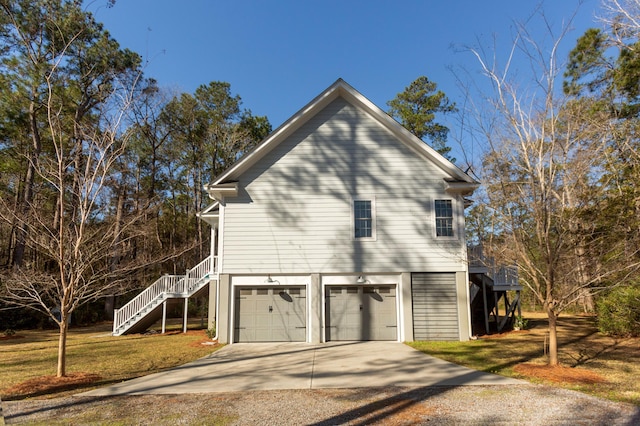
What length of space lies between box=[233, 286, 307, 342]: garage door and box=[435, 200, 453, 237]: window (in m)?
5.25

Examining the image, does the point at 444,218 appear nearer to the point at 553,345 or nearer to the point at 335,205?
the point at 335,205

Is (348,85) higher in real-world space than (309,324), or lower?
higher

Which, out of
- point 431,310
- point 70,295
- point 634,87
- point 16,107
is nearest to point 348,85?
point 431,310

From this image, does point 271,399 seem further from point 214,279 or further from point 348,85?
point 348,85

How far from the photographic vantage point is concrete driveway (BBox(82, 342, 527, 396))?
7.54 metres

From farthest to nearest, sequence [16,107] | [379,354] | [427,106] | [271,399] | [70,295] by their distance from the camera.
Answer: [427,106]
[16,107]
[379,354]
[70,295]
[271,399]

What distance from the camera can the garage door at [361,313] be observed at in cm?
1342

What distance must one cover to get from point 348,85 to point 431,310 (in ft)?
27.7

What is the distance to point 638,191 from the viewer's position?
11.3 metres

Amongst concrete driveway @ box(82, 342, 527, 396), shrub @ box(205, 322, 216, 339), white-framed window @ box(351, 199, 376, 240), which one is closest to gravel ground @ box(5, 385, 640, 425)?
concrete driveway @ box(82, 342, 527, 396)

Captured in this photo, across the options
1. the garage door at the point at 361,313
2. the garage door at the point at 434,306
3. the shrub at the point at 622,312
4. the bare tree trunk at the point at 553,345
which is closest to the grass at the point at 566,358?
the bare tree trunk at the point at 553,345

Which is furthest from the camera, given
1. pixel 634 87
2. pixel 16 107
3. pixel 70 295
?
pixel 16 107

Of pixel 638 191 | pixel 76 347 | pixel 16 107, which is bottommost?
pixel 76 347

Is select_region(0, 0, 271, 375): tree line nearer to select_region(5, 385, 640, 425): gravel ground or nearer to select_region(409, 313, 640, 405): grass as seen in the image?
select_region(5, 385, 640, 425): gravel ground
